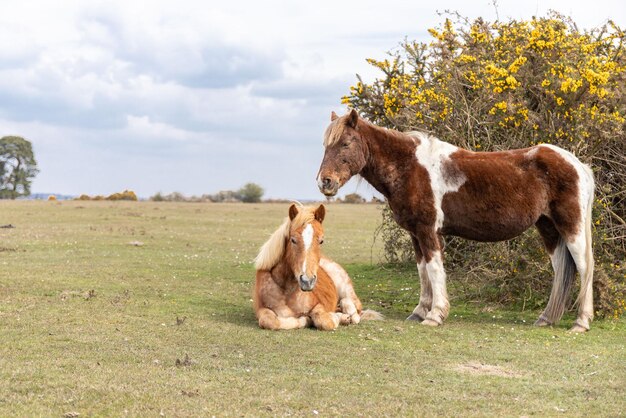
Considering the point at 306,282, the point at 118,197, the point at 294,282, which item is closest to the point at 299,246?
the point at 306,282

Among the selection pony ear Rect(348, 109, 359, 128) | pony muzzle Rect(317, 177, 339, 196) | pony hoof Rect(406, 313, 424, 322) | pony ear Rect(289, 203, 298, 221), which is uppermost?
pony ear Rect(348, 109, 359, 128)

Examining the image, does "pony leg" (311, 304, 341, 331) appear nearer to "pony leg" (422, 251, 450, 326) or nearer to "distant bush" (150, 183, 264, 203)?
"pony leg" (422, 251, 450, 326)


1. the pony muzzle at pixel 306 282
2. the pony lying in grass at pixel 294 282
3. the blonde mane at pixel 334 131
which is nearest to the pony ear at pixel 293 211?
the pony lying in grass at pixel 294 282

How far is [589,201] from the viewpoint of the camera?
33.3 ft

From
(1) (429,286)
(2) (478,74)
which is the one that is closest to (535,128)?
(2) (478,74)

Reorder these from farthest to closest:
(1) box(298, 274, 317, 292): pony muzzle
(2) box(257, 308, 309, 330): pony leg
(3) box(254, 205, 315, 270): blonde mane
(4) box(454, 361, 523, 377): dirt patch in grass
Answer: (2) box(257, 308, 309, 330): pony leg
(3) box(254, 205, 315, 270): blonde mane
(1) box(298, 274, 317, 292): pony muzzle
(4) box(454, 361, 523, 377): dirt patch in grass

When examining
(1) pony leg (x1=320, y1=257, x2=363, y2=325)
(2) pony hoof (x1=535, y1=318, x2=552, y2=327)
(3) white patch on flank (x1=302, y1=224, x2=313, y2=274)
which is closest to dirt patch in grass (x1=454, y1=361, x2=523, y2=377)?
(3) white patch on flank (x1=302, y1=224, x2=313, y2=274)

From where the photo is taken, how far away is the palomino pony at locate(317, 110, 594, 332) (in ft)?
32.9

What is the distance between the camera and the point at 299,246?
9.16m

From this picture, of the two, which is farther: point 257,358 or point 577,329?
point 577,329

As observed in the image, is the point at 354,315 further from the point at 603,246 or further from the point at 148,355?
the point at 603,246

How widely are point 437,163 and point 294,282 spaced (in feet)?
7.94

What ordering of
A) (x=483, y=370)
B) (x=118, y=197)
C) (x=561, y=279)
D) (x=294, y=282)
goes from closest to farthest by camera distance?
(x=483, y=370) → (x=294, y=282) → (x=561, y=279) → (x=118, y=197)

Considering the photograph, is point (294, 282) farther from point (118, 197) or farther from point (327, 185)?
point (118, 197)
